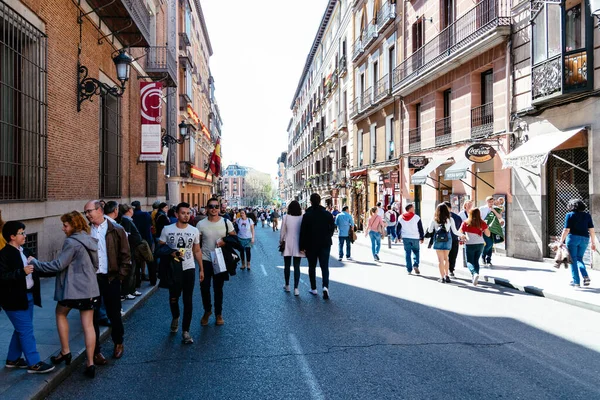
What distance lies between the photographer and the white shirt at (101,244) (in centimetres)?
493

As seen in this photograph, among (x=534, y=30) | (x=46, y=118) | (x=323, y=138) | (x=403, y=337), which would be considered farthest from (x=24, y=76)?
(x=323, y=138)

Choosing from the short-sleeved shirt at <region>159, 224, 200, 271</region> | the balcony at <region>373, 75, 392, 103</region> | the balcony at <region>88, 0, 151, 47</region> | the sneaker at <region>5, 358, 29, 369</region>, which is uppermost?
the balcony at <region>373, 75, 392, 103</region>

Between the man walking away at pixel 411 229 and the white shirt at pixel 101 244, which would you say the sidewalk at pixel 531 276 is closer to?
the man walking away at pixel 411 229

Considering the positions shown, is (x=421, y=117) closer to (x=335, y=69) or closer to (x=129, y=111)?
(x=129, y=111)

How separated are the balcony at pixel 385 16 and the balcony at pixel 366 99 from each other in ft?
11.7

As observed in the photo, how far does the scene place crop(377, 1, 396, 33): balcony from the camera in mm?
23375

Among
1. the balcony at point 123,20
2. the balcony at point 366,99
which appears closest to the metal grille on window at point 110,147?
the balcony at point 123,20

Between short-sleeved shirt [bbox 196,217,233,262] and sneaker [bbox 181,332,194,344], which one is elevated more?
short-sleeved shirt [bbox 196,217,233,262]

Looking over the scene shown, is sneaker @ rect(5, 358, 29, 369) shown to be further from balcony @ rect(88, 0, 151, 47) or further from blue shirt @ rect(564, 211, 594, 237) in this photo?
balcony @ rect(88, 0, 151, 47)

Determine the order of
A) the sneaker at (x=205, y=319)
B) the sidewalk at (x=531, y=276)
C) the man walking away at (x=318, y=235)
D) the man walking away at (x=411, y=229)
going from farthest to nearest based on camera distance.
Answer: the man walking away at (x=411, y=229)
the man walking away at (x=318, y=235)
the sidewalk at (x=531, y=276)
the sneaker at (x=205, y=319)

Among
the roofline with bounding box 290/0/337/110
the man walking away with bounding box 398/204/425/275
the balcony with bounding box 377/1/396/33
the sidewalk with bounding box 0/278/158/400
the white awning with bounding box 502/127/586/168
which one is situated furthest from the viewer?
the roofline with bounding box 290/0/337/110

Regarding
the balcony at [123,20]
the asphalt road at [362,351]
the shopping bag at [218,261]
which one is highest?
the balcony at [123,20]

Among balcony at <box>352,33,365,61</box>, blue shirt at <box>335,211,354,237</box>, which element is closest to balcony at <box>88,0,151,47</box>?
blue shirt at <box>335,211,354,237</box>

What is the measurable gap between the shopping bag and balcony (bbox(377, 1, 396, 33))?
20216 mm
